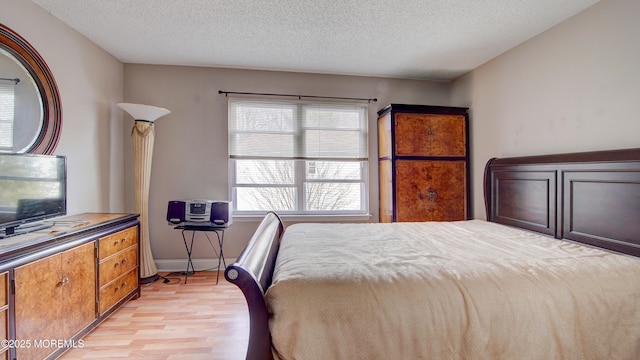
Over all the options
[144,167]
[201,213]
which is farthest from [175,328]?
[144,167]

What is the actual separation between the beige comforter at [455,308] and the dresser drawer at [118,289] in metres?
1.70

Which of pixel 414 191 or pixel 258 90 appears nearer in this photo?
pixel 414 191

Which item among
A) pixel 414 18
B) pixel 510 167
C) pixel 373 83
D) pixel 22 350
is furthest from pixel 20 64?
pixel 510 167

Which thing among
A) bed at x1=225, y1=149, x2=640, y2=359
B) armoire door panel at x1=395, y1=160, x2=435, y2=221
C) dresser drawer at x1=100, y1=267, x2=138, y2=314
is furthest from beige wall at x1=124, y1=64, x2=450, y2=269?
bed at x1=225, y1=149, x2=640, y2=359

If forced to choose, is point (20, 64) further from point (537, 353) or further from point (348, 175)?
point (537, 353)

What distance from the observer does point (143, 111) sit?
289 cm

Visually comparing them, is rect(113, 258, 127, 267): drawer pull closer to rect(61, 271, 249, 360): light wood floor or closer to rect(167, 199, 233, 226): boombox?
rect(61, 271, 249, 360): light wood floor

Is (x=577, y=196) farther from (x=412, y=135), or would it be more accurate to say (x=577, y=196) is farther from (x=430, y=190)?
(x=412, y=135)

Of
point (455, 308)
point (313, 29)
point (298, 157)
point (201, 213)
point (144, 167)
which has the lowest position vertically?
point (455, 308)

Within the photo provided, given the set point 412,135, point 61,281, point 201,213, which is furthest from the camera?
point 412,135

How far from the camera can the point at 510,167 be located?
2.69 meters

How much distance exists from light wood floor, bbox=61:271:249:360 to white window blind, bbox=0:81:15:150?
57.0 inches

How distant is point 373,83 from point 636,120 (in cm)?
245

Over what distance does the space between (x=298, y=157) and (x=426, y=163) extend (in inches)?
59.8
